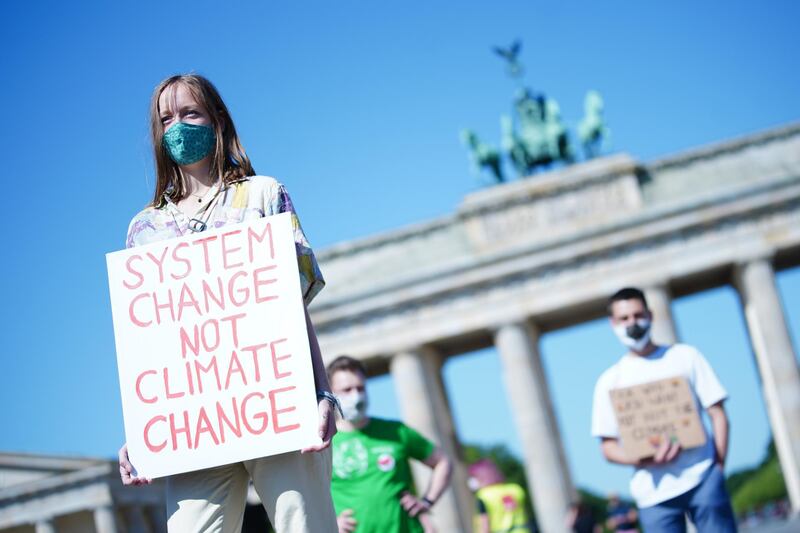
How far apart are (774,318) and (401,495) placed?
31.4 meters

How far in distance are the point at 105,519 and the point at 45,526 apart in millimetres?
2869

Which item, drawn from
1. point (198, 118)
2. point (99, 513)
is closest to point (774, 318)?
point (99, 513)

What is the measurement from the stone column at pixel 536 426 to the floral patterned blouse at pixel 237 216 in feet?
114

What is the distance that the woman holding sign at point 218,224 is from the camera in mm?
5160

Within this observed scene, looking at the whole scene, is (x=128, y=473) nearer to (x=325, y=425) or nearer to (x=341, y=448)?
(x=325, y=425)

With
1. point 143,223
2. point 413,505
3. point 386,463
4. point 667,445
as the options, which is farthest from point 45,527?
point 143,223

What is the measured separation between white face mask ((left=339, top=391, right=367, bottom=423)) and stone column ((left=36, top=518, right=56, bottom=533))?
43.8 metres

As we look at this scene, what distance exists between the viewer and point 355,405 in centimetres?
1029

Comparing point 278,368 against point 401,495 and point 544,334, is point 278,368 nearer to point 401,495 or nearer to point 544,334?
point 401,495

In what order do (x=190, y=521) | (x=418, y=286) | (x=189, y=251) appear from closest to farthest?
1. (x=190, y=521)
2. (x=189, y=251)
3. (x=418, y=286)

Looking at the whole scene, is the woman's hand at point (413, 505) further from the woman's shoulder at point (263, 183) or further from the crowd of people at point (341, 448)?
the woman's shoulder at point (263, 183)

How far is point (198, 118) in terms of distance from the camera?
18.7ft

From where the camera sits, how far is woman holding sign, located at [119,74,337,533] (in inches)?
203

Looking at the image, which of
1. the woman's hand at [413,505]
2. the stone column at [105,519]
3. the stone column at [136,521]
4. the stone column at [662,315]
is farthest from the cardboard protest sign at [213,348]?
the stone column at [136,521]
